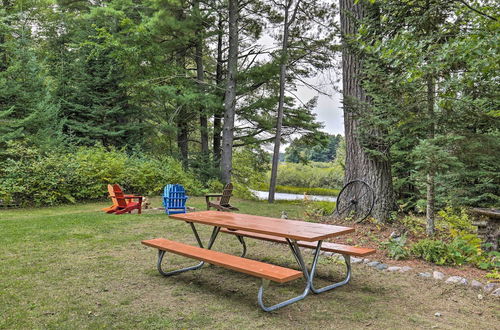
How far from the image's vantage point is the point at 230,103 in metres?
12.2

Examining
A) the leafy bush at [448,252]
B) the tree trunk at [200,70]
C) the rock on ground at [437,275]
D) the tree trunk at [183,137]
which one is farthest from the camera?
the tree trunk at [183,137]

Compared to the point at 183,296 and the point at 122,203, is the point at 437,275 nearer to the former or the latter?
the point at 183,296

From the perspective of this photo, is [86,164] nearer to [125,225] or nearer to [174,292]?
[125,225]

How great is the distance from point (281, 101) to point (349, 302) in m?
10.2

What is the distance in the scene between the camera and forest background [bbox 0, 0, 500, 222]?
4836 mm

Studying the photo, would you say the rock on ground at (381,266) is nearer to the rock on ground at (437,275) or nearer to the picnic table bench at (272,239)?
the rock on ground at (437,275)

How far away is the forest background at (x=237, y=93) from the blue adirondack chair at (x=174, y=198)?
3008mm

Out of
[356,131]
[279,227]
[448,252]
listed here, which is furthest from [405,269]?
[356,131]

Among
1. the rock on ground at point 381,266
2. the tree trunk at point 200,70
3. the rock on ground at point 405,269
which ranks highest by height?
the tree trunk at point 200,70

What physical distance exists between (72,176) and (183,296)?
24.3 ft

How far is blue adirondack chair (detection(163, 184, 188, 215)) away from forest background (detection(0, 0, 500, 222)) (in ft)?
9.87

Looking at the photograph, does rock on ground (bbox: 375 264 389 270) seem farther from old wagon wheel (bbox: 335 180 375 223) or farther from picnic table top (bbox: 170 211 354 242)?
old wagon wheel (bbox: 335 180 375 223)

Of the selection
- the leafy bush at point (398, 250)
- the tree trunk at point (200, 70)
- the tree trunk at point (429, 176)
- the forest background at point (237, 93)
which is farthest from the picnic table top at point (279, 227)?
the tree trunk at point (200, 70)

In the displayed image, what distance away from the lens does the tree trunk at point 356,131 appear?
5969mm
